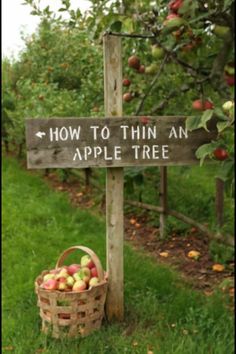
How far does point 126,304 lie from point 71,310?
582 millimetres

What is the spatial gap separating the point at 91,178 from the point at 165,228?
1.89 meters

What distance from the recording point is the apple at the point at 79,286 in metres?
2.79

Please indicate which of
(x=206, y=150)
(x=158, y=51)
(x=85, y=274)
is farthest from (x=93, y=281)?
(x=158, y=51)

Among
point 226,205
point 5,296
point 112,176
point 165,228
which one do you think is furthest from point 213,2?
point 226,205

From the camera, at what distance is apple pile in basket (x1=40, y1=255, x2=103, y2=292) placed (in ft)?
9.23

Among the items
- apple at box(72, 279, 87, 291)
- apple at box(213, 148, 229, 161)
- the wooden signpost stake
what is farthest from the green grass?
apple at box(213, 148, 229, 161)

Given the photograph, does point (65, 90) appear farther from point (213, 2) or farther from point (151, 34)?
point (213, 2)

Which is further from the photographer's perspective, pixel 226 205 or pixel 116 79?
pixel 226 205

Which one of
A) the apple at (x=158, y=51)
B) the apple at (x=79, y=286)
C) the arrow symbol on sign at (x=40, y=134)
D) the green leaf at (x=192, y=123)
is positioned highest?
the apple at (x=158, y=51)

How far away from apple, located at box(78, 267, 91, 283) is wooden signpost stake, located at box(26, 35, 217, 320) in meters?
0.53

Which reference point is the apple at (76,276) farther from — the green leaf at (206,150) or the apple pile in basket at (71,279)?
the green leaf at (206,150)

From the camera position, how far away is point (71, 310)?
107 inches

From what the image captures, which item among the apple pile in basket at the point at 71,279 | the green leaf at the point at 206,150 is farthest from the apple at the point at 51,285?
the green leaf at the point at 206,150

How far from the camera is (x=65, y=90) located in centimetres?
512
